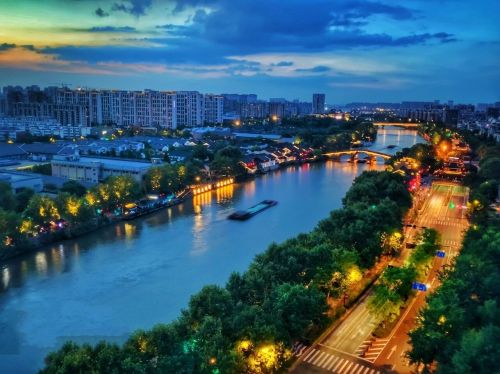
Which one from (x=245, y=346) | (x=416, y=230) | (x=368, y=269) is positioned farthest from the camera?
(x=416, y=230)

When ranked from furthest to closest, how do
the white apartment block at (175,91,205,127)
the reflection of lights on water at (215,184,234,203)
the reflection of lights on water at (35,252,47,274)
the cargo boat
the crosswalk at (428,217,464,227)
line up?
1. the white apartment block at (175,91,205,127)
2. the reflection of lights on water at (215,184,234,203)
3. the cargo boat
4. the crosswalk at (428,217,464,227)
5. the reflection of lights on water at (35,252,47,274)

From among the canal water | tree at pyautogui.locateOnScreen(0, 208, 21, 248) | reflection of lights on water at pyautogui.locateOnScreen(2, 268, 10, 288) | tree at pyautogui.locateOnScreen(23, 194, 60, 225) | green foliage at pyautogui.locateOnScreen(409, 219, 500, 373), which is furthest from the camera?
tree at pyautogui.locateOnScreen(23, 194, 60, 225)

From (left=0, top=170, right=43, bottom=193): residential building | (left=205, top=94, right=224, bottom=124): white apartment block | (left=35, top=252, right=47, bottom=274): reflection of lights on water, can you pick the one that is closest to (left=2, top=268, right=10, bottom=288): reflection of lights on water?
(left=35, top=252, right=47, bottom=274): reflection of lights on water

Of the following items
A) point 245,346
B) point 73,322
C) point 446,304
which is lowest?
point 73,322

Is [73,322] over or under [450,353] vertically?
under

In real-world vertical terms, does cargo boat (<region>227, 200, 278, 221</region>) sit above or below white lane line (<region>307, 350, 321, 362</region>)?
above

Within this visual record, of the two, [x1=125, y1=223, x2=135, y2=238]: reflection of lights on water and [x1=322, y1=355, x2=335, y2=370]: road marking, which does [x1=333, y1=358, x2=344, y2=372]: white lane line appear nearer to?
[x1=322, y1=355, x2=335, y2=370]: road marking

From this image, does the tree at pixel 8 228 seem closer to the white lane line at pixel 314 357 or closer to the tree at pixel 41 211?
the tree at pixel 41 211

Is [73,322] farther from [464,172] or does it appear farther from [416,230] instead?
[464,172]

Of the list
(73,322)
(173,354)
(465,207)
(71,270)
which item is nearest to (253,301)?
(173,354)
